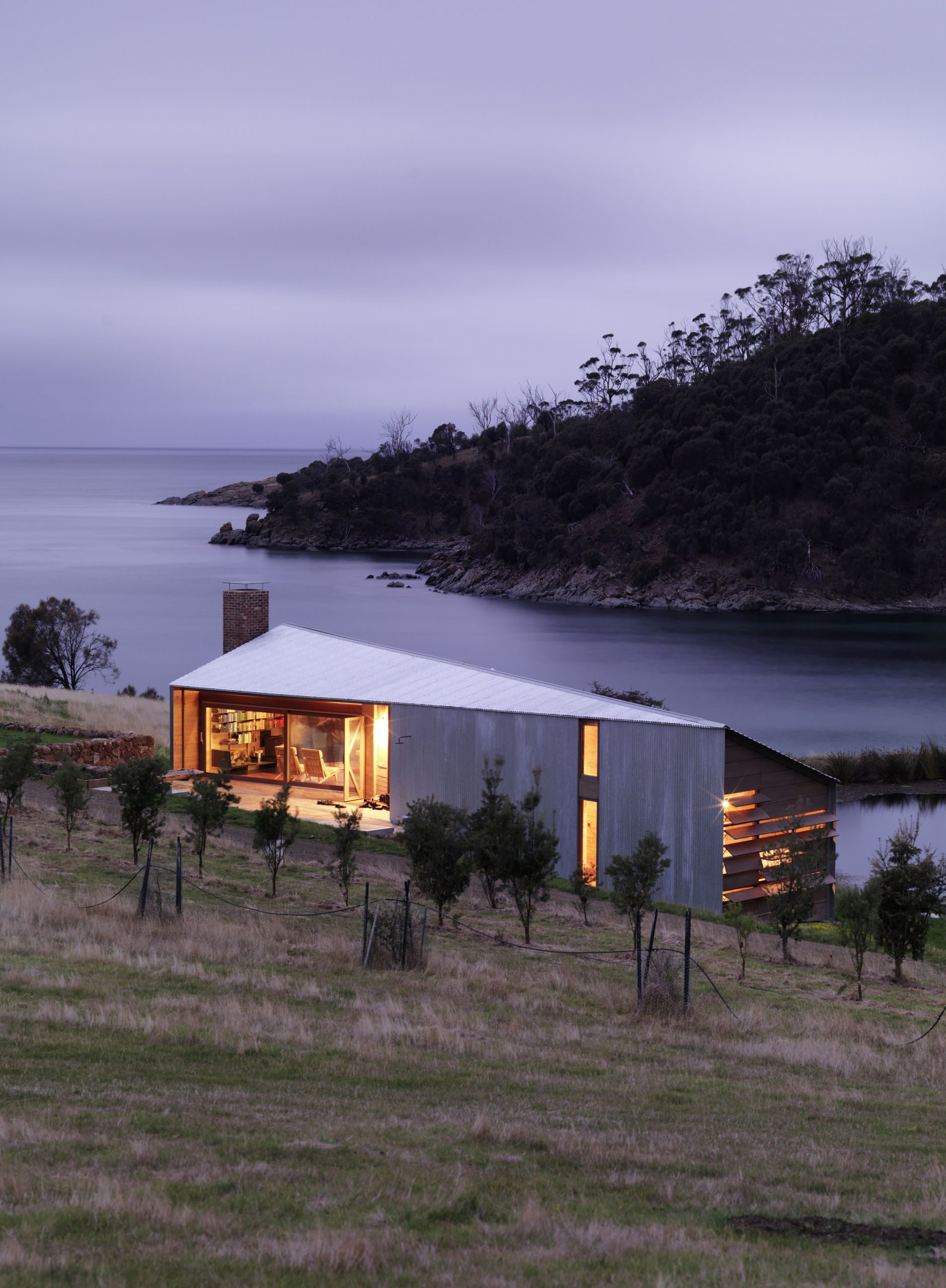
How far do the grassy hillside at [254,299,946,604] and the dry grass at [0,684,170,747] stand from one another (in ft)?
166

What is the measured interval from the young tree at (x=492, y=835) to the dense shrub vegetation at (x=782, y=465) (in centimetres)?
6516

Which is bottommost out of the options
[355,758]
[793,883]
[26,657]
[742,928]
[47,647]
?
[742,928]

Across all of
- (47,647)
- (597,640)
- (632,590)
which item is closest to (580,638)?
(597,640)

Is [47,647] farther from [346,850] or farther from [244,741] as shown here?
[346,850]

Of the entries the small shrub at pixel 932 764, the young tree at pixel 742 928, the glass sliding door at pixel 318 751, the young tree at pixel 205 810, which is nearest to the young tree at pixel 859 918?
the young tree at pixel 742 928

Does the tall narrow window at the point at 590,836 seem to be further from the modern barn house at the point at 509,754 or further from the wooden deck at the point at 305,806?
the wooden deck at the point at 305,806

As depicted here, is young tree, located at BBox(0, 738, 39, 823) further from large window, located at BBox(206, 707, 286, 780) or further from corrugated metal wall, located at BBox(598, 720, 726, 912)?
corrugated metal wall, located at BBox(598, 720, 726, 912)

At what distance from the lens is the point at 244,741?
23.1 metres

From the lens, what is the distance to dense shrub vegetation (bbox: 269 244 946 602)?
7881 cm

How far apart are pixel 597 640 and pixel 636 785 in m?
49.2

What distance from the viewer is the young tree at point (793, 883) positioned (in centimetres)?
1441

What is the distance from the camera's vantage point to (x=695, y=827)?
58.8ft

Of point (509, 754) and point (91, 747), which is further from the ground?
point (509, 754)

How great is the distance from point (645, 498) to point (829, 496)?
12351 mm
